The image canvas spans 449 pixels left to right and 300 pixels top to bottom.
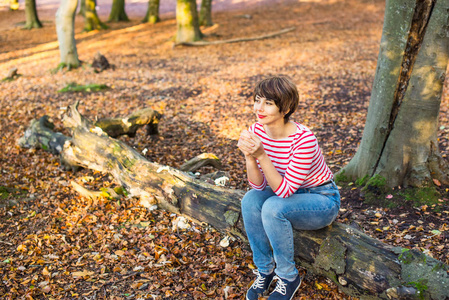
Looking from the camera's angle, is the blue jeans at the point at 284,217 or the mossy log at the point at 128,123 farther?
the mossy log at the point at 128,123

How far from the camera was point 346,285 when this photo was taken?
10.0ft

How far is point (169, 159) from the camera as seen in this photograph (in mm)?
6617

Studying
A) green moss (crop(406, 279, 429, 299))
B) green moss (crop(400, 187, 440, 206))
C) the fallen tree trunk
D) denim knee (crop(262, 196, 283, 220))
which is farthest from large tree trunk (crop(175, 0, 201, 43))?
green moss (crop(406, 279, 429, 299))

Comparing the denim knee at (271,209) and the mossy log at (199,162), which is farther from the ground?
the denim knee at (271,209)

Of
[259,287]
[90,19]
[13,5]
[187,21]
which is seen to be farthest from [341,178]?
[13,5]

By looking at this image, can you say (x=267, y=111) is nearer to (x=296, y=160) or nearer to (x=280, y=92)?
(x=280, y=92)

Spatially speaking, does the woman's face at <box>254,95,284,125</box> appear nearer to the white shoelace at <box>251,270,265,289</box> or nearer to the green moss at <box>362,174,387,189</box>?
the white shoelace at <box>251,270,265,289</box>

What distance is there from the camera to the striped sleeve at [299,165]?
2.86m

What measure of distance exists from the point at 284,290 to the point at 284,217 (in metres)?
0.63

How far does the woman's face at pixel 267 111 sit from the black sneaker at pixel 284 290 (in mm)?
1311

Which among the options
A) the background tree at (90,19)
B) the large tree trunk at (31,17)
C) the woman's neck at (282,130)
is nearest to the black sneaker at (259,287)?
the woman's neck at (282,130)

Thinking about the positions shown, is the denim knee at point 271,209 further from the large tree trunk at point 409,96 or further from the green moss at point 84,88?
the green moss at point 84,88

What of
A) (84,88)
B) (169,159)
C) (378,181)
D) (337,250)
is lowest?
(169,159)

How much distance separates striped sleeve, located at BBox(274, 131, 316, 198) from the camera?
113 inches
